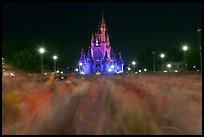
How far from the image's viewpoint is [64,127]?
67.8 ft

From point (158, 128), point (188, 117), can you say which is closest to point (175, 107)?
point (188, 117)

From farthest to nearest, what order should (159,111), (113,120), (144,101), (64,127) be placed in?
1. (144,101)
2. (159,111)
3. (113,120)
4. (64,127)

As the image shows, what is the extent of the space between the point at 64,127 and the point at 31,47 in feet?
393

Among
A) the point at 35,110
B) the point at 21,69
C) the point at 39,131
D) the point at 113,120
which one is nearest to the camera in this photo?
the point at 39,131

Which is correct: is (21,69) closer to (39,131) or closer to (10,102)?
(10,102)

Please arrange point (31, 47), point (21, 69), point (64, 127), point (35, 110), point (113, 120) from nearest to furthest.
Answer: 1. point (64, 127)
2. point (113, 120)
3. point (35, 110)
4. point (21, 69)
5. point (31, 47)

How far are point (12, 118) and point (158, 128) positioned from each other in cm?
822

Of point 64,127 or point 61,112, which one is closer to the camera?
point 64,127

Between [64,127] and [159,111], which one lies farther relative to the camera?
[159,111]

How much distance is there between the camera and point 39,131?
1881 cm

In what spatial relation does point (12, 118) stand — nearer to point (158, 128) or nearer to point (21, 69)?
point (158, 128)

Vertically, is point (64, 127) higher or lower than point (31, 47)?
lower

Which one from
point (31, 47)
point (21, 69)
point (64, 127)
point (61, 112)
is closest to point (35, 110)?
point (61, 112)

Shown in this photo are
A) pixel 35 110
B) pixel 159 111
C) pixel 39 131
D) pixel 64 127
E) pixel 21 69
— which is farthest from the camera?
pixel 21 69
